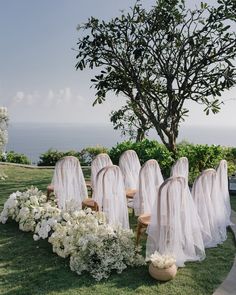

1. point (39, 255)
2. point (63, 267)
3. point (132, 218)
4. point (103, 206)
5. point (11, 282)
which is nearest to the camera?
point (11, 282)

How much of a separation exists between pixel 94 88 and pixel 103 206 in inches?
240

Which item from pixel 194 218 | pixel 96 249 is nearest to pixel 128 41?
pixel 194 218

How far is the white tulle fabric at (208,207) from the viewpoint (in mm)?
6246

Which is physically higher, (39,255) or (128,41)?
(128,41)

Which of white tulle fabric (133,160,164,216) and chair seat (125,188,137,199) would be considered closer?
white tulle fabric (133,160,164,216)

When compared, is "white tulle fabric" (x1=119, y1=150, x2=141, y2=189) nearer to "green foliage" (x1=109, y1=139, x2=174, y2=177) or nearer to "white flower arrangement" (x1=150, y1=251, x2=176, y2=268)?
"green foliage" (x1=109, y1=139, x2=174, y2=177)

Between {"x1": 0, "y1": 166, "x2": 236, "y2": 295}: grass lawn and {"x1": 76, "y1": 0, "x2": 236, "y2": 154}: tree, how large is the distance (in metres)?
6.51

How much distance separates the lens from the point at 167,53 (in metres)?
11.9

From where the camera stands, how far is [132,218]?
298 inches

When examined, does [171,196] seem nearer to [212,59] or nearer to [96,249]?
[96,249]

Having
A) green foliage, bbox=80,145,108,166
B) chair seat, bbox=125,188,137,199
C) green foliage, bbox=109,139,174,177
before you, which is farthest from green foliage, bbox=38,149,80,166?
A: chair seat, bbox=125,188,137,199

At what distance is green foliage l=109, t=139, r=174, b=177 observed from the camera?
11.0 m

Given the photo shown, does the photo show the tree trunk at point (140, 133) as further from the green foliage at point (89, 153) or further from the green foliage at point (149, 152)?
the green foliage at point (149, 152)

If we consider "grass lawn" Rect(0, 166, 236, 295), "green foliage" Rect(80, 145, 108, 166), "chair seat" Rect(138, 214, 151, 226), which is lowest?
"grass lawn" Rect(0, 166, 236, 295)
